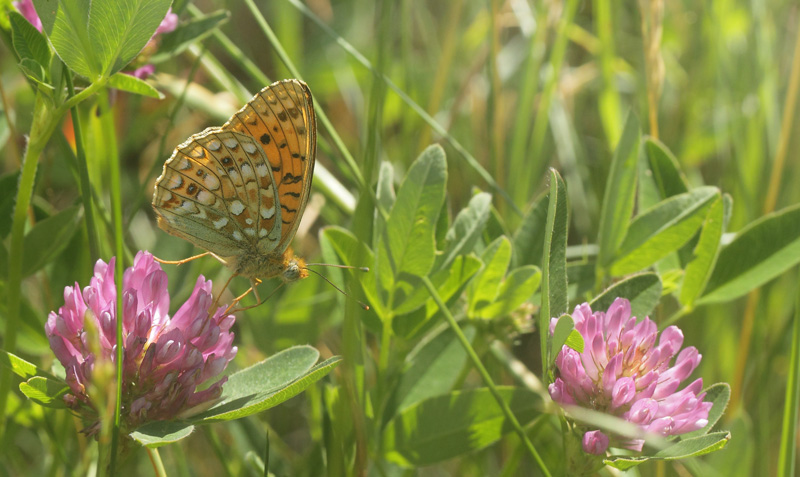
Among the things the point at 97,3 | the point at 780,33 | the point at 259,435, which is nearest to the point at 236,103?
the point at 259,435

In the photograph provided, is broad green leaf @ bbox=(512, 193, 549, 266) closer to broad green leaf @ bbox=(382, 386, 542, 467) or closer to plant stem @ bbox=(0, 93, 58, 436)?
broad green leaf @ bbox=(382, 386, 542, 467)

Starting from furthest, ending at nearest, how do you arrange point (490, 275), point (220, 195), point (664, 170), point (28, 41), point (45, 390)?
point (664, 170), point (220, 195), point (490, 275), point (28, 41), point (45, 390)

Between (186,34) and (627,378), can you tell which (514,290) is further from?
(186,34)

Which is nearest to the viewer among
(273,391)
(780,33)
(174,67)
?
(273,391)

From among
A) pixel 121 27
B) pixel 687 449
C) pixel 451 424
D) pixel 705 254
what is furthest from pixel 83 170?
pixel 705 254

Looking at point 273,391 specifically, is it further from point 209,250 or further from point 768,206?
point 768,206

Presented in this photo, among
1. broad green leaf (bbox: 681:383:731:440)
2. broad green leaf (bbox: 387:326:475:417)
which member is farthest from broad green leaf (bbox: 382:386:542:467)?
broad green leaf (bbox: 681:383:731:440)

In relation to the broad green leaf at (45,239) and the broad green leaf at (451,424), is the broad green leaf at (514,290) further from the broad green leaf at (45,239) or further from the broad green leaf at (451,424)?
the broad green leaf at (45,239)
